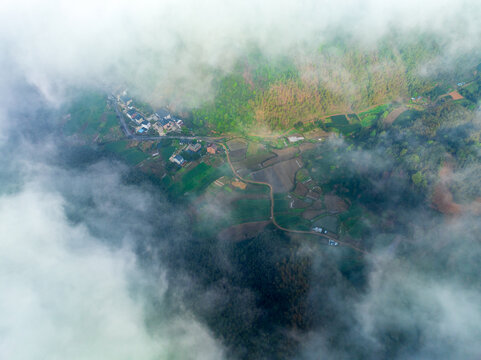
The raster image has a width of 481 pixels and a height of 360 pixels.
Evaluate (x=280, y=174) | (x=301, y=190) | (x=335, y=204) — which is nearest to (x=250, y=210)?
(x=280, y=174)

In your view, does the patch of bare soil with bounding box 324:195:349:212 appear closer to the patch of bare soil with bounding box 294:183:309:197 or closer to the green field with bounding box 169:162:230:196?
the patch of bare soil with bounding box 294:183:309:197

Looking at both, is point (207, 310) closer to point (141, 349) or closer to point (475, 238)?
point (141, 349)

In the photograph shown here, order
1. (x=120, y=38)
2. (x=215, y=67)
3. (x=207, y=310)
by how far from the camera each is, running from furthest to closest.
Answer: (x=120, y=38) → (x=215, y=67) → (x=207, y=310)

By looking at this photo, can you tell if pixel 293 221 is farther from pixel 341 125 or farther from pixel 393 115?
pixel 393 115

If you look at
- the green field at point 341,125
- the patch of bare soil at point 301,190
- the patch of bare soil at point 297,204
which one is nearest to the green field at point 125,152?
the patch of bare soil at point 297,204

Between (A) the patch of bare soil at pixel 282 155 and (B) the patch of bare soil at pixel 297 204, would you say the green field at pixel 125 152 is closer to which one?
(A) the patch of bare soil at pixel 282 155

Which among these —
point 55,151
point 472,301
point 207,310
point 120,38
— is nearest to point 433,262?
point 472,301
